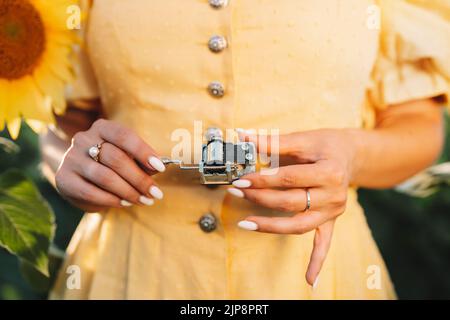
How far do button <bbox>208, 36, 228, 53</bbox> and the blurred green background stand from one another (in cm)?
69

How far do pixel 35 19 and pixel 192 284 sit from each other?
1.23ft

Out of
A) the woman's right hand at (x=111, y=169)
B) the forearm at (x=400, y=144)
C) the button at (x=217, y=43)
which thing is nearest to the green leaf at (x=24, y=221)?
the woman's right hand at (x=111, y=169)

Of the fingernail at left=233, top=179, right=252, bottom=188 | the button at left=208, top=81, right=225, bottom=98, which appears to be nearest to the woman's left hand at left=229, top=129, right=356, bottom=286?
the fingernail at left=233, top=179, right=252, bottom=188

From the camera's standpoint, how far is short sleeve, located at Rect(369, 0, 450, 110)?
73 cm

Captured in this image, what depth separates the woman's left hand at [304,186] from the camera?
57 centimetres

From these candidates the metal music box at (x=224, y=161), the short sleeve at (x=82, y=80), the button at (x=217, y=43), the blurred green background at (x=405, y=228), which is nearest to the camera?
the metal music box at (x=224, y=161)

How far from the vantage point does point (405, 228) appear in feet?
4.31

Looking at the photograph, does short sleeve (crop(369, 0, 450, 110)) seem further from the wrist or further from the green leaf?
the green leaf

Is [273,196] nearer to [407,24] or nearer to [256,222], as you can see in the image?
[256,222]

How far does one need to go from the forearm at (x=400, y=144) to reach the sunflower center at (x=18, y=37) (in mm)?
414

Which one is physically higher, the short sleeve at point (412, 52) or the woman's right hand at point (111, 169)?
the short sleeve at point (412, 52)

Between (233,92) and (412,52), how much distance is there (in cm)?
26

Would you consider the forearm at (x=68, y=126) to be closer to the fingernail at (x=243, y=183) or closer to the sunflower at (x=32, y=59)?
the sunflower at (x=32, y=59)
